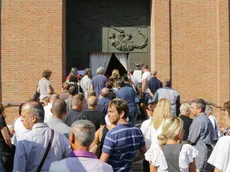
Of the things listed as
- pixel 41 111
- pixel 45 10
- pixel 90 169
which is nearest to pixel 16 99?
pixel 45 10

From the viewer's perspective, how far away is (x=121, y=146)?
6.40 metres

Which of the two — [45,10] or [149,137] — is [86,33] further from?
[149,137]

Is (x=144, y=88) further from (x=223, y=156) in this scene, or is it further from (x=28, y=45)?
(x=223, y=156)

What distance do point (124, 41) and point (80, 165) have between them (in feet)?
53.0

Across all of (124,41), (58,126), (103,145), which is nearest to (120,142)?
(103,145)

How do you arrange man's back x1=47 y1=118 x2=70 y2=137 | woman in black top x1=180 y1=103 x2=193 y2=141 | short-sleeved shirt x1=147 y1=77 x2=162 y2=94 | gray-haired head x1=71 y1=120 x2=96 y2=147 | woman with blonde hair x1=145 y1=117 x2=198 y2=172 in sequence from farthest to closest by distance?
1. short-sleeved shirt x1=147 y1=77 x2=162 y2=94
2. woman in black top x1=180 y1=103 x2=193 y2=141
3. man's back x1=47 y1=118 x2=70 y2=137
4. woman with blonde hair x1=145 y1=117 x2=198 y2=172
5. gray-haired head x1=71 y1=120 x2=96 y2=147

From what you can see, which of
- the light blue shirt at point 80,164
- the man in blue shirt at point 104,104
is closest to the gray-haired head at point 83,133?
the light blue shirt at point 80,164

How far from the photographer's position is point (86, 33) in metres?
20.3

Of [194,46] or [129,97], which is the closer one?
[129,97]

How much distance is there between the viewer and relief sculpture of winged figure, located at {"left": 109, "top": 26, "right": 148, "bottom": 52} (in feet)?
66.9

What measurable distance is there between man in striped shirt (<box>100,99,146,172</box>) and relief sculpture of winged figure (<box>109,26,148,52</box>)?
13834mm

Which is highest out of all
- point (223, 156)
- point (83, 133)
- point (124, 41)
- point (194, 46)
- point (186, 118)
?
point (124, 41)

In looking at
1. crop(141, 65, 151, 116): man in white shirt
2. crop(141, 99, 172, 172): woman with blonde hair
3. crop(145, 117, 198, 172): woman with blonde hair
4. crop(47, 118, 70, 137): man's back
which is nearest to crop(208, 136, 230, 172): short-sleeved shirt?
crop(145, 117, 198, 172): woman with blonde hair

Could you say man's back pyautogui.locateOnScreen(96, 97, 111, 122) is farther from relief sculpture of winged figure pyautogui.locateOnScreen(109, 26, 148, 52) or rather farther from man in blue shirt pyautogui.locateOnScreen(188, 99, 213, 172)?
relief sculpture of winged figure pyautogui.locateOnScreen(109, 26, 148, 52)
